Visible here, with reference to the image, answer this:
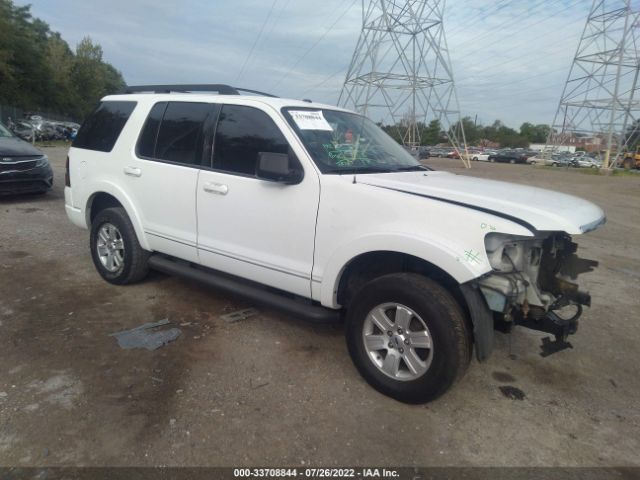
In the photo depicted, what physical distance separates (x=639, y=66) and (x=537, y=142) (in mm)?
86972

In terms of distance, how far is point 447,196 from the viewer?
9.92 ft

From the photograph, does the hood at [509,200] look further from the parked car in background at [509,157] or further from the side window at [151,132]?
the parked car in background at [509,157]

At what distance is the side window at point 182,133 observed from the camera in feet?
13.7

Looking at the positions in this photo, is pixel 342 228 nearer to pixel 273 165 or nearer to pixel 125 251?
pixel 273 165

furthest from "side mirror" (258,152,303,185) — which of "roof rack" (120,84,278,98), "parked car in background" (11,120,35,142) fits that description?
"parked car in background" (11,120,35,142)

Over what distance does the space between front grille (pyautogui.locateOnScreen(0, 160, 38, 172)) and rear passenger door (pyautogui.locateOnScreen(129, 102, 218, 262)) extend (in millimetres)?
5525

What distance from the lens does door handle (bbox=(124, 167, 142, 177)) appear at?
4.55m

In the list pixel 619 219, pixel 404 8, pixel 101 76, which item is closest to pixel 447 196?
pixel 619 219

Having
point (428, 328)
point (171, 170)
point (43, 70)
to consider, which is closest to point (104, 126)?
point (171, 170)

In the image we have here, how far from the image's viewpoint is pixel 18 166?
29.2 ft

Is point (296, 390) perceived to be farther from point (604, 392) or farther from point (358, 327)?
point (604, 392)

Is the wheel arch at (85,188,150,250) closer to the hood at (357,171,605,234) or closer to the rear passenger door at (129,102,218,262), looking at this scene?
the rear passenger door at (129,102,218,262)

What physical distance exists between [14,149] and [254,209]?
736cm

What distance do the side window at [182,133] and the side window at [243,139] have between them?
0.22 m
